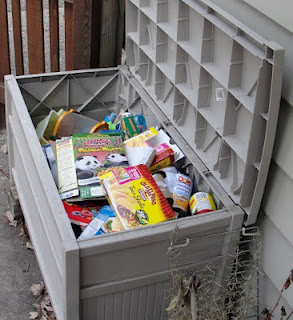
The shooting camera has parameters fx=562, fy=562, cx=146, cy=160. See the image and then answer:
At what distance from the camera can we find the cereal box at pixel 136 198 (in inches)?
97.7

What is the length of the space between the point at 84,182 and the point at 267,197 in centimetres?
92

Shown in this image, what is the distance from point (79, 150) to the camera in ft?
9.85

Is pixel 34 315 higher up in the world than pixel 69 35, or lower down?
lower down

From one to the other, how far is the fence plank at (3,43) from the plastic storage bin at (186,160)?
131cm

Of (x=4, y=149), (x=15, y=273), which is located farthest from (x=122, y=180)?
(x=4, y=149)

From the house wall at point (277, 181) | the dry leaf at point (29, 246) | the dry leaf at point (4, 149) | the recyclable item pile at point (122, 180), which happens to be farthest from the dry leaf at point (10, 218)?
the house wall at point (277, 181)

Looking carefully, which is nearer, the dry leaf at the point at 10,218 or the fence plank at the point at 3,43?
the dry leaf at the point at 10,218

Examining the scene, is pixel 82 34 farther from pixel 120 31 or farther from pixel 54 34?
pixel 54 34

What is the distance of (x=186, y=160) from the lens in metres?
2.96

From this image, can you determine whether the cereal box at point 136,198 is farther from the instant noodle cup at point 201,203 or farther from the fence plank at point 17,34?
the fence plank at point 17,34

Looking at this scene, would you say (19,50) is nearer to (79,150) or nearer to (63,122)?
(63,122)

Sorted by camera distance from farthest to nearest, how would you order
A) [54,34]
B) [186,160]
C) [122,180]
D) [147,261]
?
[54,34] → [186,160] → [122,180] → [147,261]

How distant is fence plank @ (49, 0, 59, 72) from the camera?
13.5ft

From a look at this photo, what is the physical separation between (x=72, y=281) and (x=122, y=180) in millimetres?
573
